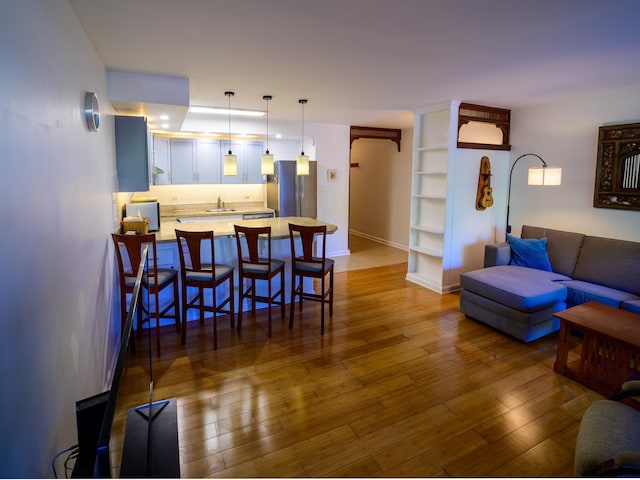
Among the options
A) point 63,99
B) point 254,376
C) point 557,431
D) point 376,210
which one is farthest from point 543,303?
point 376,210

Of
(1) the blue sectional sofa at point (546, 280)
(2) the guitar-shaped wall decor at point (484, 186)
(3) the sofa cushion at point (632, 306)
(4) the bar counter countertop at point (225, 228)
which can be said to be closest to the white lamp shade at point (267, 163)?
(4) the bar counter countertop at point (225, 228)

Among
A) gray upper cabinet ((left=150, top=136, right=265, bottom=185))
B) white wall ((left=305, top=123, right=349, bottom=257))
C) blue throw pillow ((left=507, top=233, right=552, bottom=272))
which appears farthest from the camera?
white wall ((left=305, top=123, right=349, bottom=257))

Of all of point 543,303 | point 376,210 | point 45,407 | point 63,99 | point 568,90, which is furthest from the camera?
point 376,210

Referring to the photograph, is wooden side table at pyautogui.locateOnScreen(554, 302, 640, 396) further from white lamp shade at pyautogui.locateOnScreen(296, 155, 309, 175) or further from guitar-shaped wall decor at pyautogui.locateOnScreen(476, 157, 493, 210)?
white lamp shade at pyautogui.locateOnScreen(296, 155, 309, 175)

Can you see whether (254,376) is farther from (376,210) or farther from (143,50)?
(376,210)

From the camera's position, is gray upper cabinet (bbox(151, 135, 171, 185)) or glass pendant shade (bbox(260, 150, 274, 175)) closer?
glass pendant shade (bbox(260, 150, 274, 175))

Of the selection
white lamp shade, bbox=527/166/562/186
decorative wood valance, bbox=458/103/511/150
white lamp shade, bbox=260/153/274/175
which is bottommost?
white lamp shade, bbox=527/166/562/186

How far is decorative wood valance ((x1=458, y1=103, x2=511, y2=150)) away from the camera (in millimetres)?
4762

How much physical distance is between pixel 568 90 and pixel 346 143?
144 inches

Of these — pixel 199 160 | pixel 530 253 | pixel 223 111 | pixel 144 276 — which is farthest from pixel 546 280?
pixel 199 160

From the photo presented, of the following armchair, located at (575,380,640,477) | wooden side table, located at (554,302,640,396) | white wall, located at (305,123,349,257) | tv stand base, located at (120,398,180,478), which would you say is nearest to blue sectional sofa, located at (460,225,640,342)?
wooden side table, located at (554,302,640,396)

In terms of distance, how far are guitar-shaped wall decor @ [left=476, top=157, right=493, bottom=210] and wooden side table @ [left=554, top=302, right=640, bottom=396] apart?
2.26 metres

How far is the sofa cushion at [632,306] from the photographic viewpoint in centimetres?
321

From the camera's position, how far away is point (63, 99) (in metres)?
1.86
